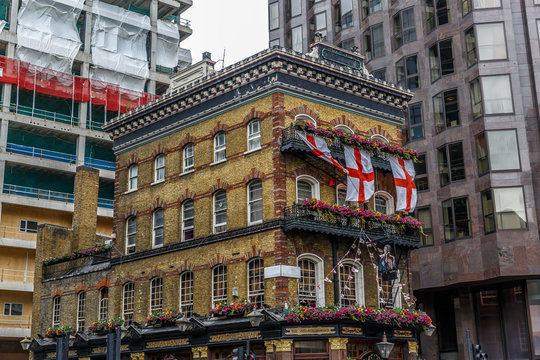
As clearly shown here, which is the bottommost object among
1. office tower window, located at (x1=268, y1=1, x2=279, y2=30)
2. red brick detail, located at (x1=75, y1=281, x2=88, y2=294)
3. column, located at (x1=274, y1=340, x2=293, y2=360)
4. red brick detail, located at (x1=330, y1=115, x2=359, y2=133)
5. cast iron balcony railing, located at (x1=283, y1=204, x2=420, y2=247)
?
column, located at (x1=274, y1=340, x2=293, y2=360)

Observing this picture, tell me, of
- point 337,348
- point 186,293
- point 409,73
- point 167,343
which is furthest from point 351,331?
point 409,73

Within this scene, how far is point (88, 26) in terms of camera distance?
6425 cm

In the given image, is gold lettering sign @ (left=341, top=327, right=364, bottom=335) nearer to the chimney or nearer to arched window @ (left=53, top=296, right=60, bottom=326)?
arched window @ (left=53, top=296, right=60, bottom=326)

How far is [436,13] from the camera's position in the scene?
152ft

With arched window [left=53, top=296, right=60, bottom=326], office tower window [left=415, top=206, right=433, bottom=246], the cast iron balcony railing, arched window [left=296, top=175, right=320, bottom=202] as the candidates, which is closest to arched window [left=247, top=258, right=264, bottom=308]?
the cast iron balcony railing

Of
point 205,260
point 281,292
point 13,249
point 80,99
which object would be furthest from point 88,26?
point 281,292

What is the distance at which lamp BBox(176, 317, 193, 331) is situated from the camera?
30.6 m

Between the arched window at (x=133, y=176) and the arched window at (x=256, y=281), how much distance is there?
1049 cm

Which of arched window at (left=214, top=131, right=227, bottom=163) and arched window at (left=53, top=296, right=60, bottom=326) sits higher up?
arched window at (left=214, top=131, right=227, bottom=163)

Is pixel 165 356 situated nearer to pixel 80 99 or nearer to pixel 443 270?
pixel 443 270

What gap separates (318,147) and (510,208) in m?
15.5

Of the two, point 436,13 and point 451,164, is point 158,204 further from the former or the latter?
point 436,13

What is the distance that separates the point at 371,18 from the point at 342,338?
31422 millimetres

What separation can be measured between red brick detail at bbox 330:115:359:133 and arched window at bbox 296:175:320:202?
10.5 feet
